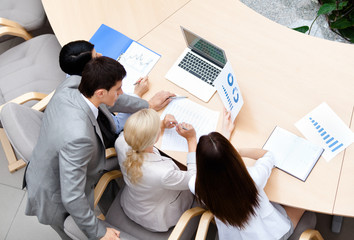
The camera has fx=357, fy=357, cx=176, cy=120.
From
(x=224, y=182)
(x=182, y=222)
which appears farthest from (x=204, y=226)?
(x=224, y=182)

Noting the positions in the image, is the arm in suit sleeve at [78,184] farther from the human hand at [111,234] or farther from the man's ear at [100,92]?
the man's ear at [100,92]

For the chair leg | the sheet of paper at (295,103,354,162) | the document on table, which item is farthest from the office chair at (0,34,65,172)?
the sheet of paper at (295,103,354,162)

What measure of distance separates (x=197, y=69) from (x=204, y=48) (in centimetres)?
13

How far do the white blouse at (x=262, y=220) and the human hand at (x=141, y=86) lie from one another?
612 millimetres

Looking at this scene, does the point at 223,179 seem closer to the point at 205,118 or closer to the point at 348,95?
the point at 205,118

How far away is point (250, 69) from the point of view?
77.8 inches

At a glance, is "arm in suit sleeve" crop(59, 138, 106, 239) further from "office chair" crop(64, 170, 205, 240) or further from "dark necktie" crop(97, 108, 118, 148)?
"dark necktie" crop(97, 108, 118, 148)

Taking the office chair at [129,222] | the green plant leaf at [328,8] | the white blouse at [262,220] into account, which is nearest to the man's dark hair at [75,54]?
the office chair at [129,222]

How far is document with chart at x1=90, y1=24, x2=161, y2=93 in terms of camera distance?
2053 mm

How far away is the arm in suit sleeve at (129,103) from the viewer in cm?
190

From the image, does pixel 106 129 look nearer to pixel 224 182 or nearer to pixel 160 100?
pixel 160 100

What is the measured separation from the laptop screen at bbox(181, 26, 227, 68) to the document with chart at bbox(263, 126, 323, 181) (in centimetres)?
48

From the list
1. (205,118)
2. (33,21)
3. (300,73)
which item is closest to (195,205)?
(205,118)

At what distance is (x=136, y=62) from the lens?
2080 millimetres
